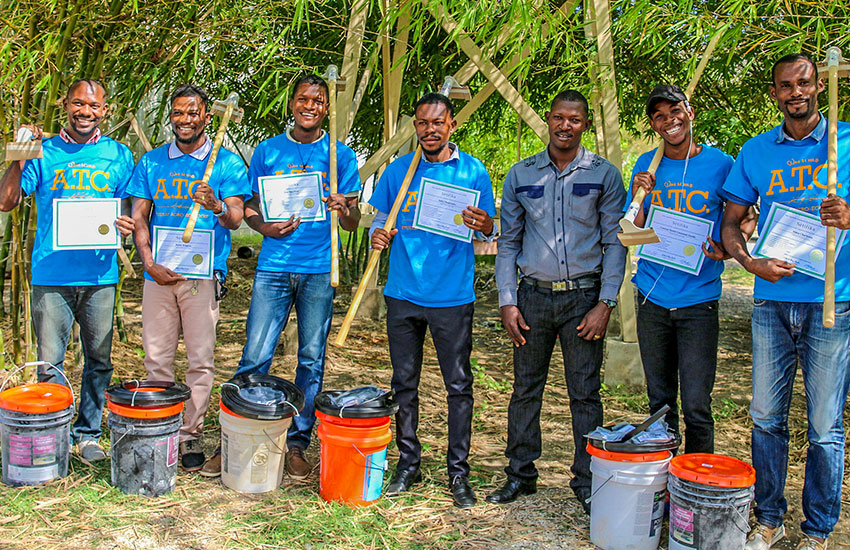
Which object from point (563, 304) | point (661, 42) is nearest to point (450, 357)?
point (563, 304)

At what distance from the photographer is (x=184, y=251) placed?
3234mm

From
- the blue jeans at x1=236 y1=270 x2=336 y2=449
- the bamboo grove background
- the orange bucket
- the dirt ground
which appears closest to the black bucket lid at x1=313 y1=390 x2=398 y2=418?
the orange bucket

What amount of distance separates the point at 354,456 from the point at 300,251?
0.85 metres

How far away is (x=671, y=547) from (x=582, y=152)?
143 centimetres

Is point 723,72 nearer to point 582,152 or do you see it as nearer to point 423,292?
point 582,152

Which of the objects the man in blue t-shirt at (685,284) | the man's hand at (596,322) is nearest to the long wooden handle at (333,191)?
the man's hand at (596,322)

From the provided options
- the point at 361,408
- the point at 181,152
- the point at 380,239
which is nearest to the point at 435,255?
the point at 380,239

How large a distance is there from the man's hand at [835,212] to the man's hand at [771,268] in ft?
0.62

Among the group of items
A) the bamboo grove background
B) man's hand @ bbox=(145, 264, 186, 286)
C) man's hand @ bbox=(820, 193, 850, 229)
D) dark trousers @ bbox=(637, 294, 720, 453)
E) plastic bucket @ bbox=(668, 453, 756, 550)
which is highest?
the bamboo grove background

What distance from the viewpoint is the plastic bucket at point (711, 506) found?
2539mm

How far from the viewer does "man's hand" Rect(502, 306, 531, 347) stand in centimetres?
301

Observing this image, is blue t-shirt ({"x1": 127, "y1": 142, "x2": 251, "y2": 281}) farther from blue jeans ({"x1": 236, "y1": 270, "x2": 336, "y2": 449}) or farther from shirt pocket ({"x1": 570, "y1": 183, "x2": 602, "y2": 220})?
shirt pocket ({"x1": 570, "y1": 183, "x2": 602, "y2": 220})

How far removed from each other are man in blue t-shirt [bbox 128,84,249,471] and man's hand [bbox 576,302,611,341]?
56.5 inches

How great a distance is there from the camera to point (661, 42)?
151 inches
